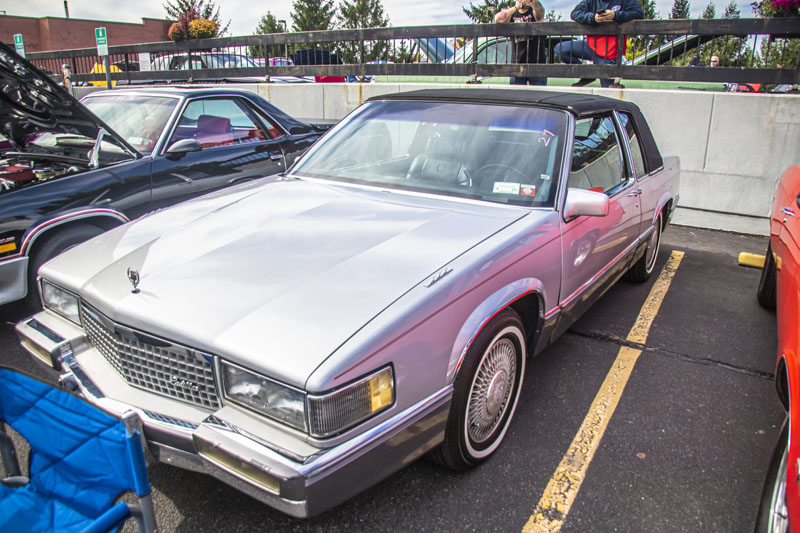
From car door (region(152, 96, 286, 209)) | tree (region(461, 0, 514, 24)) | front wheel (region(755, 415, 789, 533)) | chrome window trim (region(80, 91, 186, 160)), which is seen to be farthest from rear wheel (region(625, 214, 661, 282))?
tree (region(461, 0, 514, 24))

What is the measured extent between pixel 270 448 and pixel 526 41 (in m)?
7.46

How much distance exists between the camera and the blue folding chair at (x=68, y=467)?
1532 mm

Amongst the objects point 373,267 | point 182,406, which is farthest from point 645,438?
point 182,406

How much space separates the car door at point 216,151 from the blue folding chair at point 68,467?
3122 millimetres

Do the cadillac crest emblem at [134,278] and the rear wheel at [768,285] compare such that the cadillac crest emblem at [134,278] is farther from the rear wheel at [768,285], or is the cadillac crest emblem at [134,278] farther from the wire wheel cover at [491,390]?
the rear wheel at [768,285]

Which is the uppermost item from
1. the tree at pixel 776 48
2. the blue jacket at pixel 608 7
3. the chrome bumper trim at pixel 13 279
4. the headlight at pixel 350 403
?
the blue jacket at pixel 608 7

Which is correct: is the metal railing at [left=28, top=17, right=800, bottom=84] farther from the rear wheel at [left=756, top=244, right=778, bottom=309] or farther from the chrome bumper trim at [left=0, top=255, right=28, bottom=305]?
the chrome bumper trim at [left=0, top=255, right=28, bottom=305]

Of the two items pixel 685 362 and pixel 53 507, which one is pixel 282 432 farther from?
pixel 685 362

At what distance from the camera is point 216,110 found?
17.6 ft

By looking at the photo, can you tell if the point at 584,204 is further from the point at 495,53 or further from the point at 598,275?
the point at 495,53

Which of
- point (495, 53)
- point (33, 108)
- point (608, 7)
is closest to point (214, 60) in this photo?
point (495, 53)

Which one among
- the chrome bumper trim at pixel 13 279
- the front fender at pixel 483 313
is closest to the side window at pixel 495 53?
the front fender at pixel 483 313

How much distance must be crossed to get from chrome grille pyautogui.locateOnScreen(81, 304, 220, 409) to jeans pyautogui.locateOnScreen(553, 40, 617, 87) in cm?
699

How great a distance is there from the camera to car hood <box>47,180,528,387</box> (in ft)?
6.26
